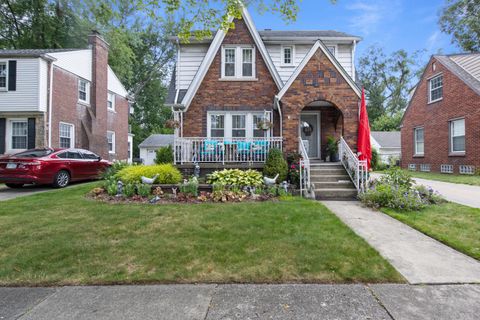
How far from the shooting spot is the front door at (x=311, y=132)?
12430 millimetres

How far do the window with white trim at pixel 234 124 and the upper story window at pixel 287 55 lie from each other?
3.24m

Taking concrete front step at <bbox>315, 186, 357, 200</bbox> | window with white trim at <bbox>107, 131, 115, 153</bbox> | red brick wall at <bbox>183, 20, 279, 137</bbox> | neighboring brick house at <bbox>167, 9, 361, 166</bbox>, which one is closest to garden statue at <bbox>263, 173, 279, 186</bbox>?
concrete front step at <bbox>315, 186, 357, 200</bbox>

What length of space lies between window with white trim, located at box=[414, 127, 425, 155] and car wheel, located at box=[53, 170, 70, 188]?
21266 mm

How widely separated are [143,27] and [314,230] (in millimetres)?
35573

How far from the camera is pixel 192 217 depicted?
5.78 metres

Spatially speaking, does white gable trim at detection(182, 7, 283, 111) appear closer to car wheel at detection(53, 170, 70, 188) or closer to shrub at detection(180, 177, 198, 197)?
shrub at detection(180, 177, 198, 197)

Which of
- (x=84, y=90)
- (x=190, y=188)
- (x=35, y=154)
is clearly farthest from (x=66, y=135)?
(x=190, y=188)

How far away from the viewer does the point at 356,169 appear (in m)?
8.39

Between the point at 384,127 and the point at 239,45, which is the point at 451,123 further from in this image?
the point at 384,127

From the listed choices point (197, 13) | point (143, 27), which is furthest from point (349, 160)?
point (143, 27)

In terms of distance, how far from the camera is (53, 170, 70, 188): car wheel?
1051cm

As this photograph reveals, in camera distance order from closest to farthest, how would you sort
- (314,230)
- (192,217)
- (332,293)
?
(332,293) < (314,230) < (192,217)

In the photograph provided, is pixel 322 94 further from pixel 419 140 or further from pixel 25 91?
pixel 25 91

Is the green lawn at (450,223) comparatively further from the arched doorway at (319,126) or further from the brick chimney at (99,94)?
the brick chimney at (99,94)
